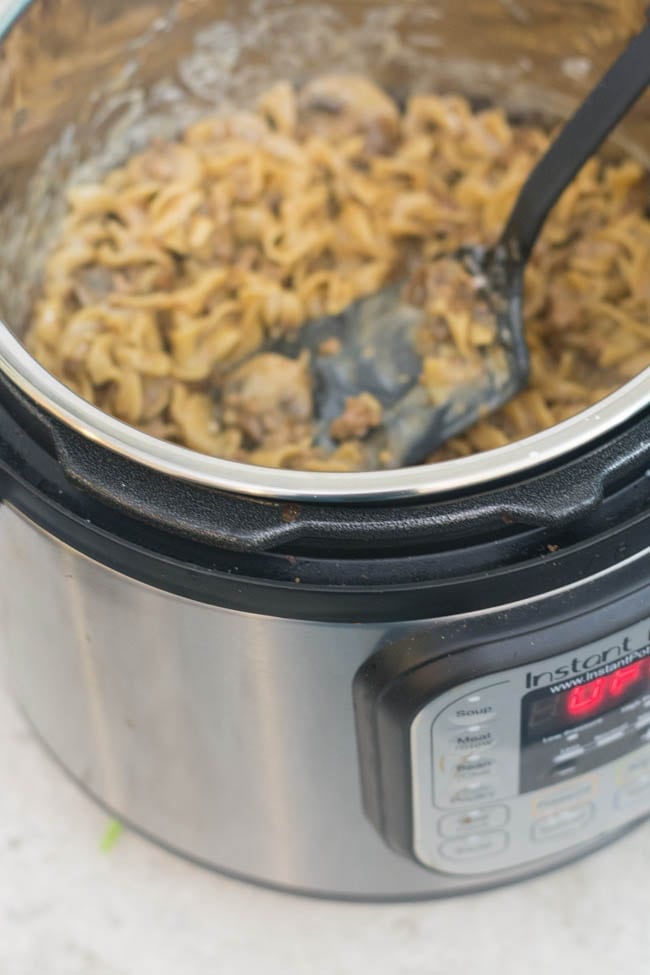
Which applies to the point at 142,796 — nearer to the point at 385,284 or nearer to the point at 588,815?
the point at 588,815

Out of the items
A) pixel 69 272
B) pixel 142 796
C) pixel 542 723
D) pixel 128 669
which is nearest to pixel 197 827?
pixel 142 796

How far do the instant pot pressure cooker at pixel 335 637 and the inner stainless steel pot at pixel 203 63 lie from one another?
5cm

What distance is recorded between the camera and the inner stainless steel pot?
3.70ft

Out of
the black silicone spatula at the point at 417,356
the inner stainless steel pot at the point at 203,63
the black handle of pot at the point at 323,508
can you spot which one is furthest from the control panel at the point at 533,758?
the inner stainless steel pot at the point at 203,63

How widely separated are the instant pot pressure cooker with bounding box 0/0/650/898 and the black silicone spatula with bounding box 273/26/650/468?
40 centimetres

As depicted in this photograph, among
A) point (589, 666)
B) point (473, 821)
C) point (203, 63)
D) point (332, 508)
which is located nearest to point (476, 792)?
point (473, 821)

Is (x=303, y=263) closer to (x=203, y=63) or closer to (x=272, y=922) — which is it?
(x=203, y=63)

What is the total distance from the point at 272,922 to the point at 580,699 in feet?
1.54

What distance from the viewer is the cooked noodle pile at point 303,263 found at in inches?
47.7

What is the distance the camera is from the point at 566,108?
54.4 inches

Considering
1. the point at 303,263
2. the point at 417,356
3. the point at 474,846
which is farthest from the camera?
the point at 303,263

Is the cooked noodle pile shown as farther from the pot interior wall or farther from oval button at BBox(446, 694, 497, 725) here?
oval button at BBox(446, 694, 497, 725)

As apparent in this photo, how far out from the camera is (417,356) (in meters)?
1.22

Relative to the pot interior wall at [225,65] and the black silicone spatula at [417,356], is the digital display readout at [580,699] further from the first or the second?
the pot interior wall at [225,65]
